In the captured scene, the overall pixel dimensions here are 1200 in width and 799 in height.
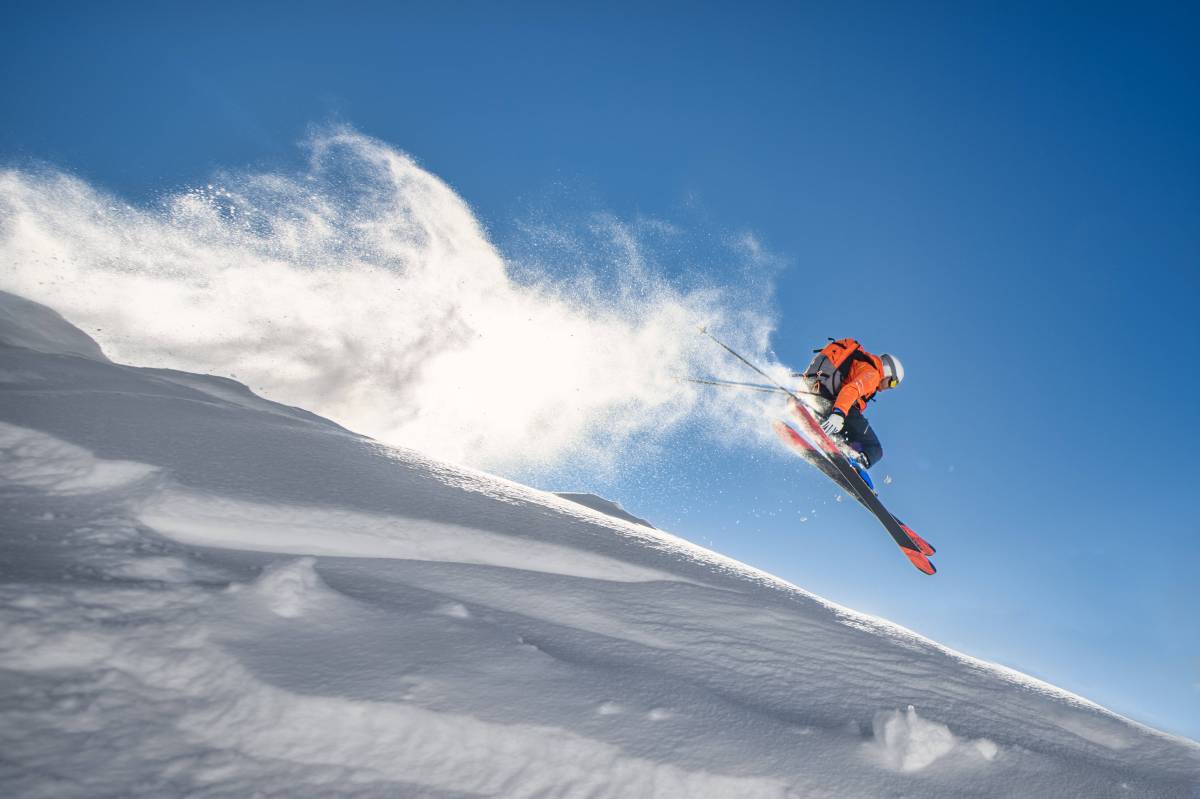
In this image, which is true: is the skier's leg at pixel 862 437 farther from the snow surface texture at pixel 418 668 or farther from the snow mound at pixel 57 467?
the snow mound at pixel 57 467

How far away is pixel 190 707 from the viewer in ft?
7.04

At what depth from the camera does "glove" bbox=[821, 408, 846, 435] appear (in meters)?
9.59

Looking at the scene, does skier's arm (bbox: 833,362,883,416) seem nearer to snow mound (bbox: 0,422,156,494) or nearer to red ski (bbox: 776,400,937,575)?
red ski (bbox: 776,400,937,575)

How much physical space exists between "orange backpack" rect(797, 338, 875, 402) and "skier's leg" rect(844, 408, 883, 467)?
464 millimetres

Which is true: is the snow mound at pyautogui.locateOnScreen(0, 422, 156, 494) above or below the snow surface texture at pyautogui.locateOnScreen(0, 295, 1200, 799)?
above

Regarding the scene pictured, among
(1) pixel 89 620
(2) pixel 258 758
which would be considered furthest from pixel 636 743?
(1) pixel 89 620

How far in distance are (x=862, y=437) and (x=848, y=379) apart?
4.73 ft

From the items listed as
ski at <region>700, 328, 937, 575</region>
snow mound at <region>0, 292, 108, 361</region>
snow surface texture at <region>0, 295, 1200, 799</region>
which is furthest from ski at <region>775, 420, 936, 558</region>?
snow mound at <region>0, 292, 108, 361</region>

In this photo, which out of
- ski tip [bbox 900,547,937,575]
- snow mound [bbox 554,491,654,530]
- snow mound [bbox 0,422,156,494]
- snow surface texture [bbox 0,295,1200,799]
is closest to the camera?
snow surface texture [bbox 0,295,1200,799]

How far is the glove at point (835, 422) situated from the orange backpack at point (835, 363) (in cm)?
36

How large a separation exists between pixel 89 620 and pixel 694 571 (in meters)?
→ 4.39

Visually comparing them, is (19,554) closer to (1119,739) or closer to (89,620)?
(89,620)

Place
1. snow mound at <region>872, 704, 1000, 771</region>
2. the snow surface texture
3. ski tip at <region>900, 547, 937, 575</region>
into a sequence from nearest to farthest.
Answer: the snow surface texture < snow mound at <region>872, 704, 1000, 771</region> < ski tip at <region>900, 547, 937, 575</region>

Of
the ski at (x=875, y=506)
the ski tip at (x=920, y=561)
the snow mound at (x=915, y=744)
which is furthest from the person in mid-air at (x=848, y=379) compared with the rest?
the snow mound at (x=915, y=744)
